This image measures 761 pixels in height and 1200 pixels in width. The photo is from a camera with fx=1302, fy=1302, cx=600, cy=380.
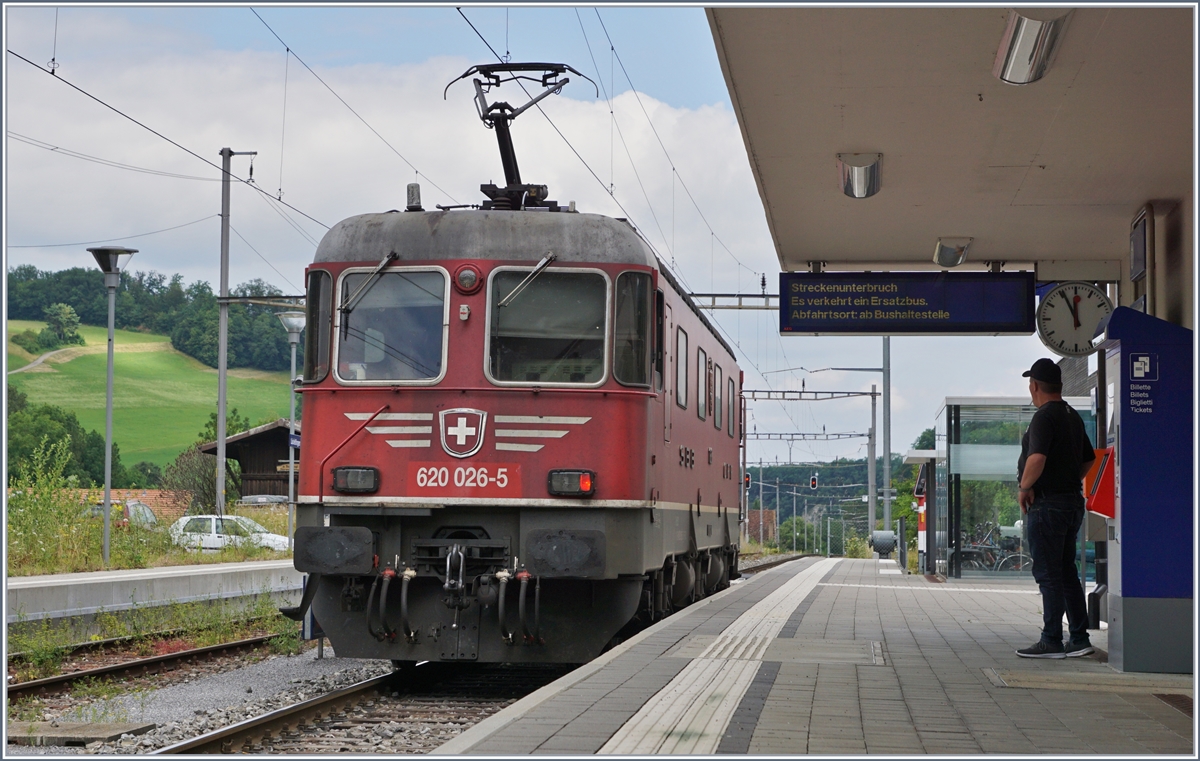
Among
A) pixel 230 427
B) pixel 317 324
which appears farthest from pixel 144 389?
pixel 317 324

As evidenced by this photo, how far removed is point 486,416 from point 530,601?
1.37 meters

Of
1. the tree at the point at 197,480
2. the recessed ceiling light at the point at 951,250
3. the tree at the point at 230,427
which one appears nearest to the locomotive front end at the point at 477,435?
the recessed ceiling light at the point at 951,250

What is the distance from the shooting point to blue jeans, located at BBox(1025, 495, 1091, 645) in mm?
8445

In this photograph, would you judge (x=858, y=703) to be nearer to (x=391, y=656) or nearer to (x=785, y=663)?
(x=785, y=663)

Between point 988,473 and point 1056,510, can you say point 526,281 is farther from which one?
point 988,473

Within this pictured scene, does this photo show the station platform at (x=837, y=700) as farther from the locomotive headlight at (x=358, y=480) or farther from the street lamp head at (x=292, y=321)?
the street lamp head at (x=292, y=321)

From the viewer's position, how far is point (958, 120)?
27.3ft

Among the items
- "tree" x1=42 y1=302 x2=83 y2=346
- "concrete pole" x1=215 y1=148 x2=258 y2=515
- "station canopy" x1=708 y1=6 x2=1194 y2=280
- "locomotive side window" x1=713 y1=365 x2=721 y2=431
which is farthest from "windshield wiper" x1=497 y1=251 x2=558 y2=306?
"tree" x1=42 y1=302 x2=83 y2=346

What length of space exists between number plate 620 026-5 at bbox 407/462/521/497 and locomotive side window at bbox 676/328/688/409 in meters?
2.78

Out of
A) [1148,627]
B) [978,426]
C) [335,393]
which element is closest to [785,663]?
[1148,627]

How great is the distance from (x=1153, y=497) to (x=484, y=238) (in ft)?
16.3

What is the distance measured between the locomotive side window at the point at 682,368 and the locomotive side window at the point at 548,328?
209cm

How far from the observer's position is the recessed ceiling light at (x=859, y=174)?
9.26 meters

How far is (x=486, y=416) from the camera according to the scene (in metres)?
9.46
